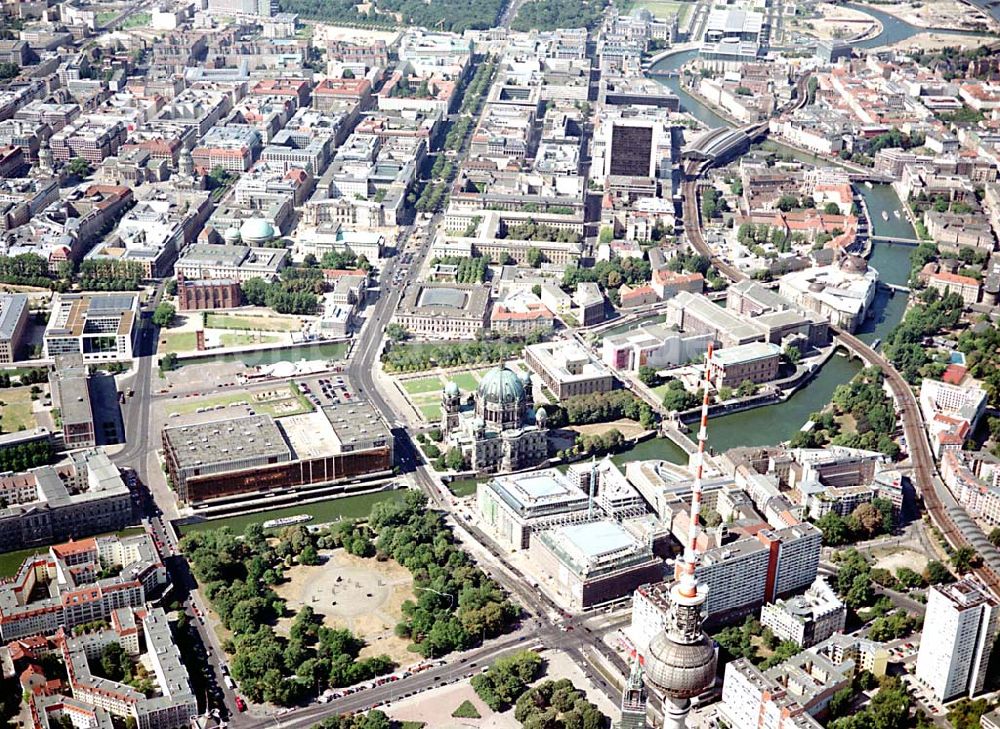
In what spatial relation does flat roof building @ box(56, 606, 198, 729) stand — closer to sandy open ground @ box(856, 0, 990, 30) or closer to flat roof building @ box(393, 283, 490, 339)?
flat roof building @ box(393, 283, 490, 339)

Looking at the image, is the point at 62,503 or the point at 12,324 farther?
the point at 12,324

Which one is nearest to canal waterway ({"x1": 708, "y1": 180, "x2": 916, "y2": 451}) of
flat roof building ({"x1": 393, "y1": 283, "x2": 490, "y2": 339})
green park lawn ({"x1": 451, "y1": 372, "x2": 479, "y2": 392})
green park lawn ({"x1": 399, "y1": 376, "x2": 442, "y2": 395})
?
green park lawn ({"x1": 451, "y1": 372, "x2": 479, "y2": 392})

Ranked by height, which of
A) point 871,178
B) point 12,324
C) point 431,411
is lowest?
point 431,411

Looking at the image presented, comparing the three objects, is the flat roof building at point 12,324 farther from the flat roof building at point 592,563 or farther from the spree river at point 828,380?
the spree river at point 828,380

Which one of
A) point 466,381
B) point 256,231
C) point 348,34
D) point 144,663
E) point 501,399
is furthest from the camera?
point 348,34

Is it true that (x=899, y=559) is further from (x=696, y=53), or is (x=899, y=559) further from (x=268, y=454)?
(x=696, y=53)

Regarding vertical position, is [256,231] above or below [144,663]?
above

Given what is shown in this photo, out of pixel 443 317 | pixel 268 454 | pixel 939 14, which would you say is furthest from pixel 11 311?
pixel 939 14
